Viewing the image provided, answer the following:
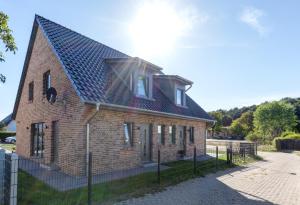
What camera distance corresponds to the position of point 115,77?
49.9 feet

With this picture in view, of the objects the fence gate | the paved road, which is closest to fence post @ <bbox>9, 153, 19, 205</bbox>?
A: the fence gate

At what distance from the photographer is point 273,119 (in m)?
40.5

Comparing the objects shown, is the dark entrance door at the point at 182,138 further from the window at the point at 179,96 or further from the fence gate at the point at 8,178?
the fence gate at the point at 8,178

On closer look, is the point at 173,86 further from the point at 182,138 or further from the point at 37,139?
the point at 37,139

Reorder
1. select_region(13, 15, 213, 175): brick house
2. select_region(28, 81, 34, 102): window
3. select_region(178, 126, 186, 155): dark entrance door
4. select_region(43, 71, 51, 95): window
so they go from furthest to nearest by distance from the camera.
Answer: select_region(178, 126, 186, 155): dark entrance door, select_region(28, 81, 34, 102): window, select_region(43, 71, 51, 95): window, select_region(13, 15, 213, 175): brick house

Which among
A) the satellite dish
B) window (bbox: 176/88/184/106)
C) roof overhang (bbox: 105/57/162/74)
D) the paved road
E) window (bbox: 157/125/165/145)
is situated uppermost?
roof overhang (bbox: 105/57/162/74)

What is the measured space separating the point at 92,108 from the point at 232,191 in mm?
6345

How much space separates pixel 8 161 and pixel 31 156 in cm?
990

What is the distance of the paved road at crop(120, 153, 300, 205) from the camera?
852 cm

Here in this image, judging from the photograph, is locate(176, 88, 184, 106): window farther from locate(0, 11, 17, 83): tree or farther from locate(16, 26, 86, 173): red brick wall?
locate(0, 11, 17, 83): tree

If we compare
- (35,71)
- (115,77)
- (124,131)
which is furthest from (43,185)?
(35,71)

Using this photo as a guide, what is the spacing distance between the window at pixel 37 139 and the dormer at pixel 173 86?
328 inches

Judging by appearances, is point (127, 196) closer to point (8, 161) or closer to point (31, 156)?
point (8, 161)

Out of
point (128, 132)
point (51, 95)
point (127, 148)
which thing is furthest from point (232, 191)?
point (51, 95)
